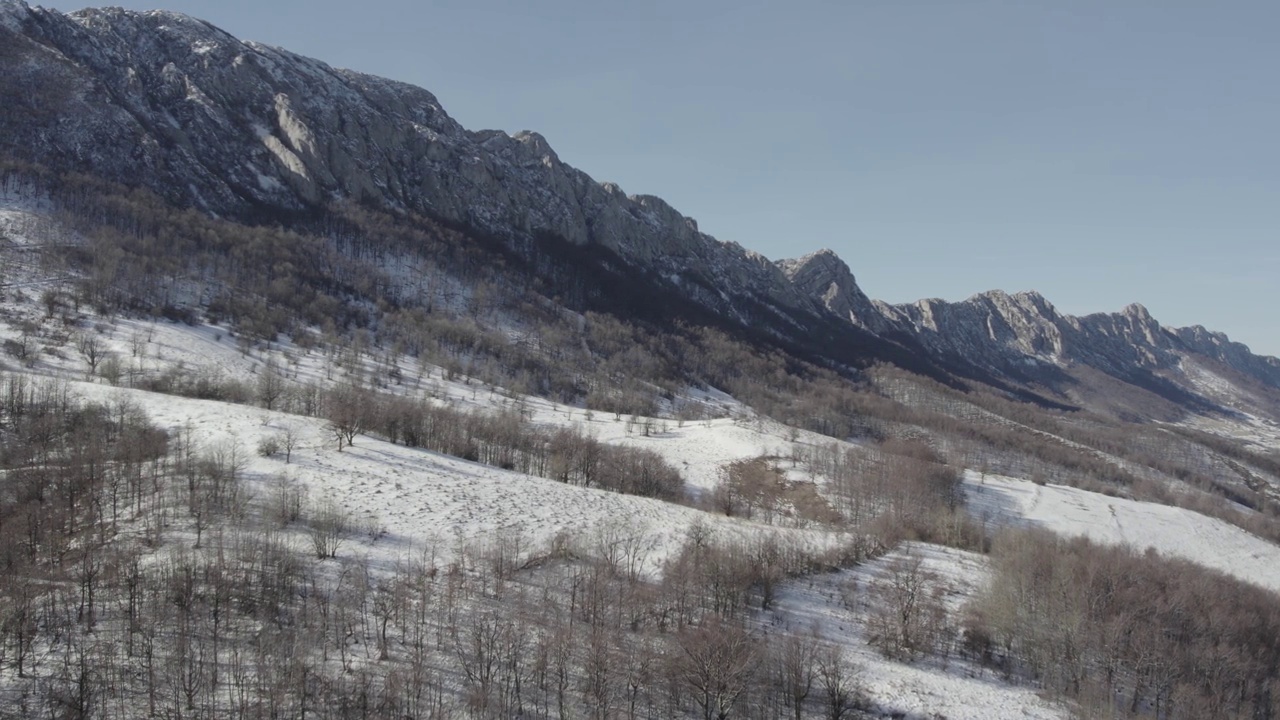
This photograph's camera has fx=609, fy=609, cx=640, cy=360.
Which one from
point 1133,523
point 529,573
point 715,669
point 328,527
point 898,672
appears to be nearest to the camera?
point 715,669

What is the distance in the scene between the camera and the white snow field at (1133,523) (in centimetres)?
7494

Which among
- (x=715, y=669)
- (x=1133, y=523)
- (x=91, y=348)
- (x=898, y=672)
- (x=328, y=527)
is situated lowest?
(x=898, y=672)

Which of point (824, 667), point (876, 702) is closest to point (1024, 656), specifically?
point (876, 702)

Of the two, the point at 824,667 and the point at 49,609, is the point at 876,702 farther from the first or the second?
the point at 49,609

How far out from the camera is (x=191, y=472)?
31.8 metres

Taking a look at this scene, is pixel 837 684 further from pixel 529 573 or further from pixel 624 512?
pixel 624 512

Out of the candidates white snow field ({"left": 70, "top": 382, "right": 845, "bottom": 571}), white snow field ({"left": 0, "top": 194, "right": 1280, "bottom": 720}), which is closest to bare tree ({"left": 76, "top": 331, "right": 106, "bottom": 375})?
white snow field ({"left": 0, "top": 194, "right": 1280, "bottom": 720})

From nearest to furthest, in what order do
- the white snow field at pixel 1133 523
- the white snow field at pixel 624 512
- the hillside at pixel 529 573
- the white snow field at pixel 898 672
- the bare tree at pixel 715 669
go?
the hillside at pixel 529 573
the bare tree at pixel 715 669
the white snow field at pixel 898 672
the white snow field at pixel 624 512
the white snow field at pixel 1133 523

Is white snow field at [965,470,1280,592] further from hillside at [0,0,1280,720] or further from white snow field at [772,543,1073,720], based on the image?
white snow field at [772,543,1073,720]

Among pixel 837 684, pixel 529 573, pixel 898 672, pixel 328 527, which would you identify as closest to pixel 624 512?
pixel 529 573

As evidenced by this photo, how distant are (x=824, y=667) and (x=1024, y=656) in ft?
49.5

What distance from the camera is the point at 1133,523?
3223 inches

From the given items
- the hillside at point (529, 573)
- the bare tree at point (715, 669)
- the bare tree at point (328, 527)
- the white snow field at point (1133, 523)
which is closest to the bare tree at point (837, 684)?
the hillside at point (529, 573)

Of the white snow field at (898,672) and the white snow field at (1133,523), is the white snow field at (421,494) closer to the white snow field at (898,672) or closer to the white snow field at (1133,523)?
the white snow field at (898,672)
